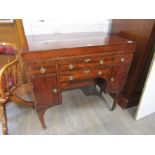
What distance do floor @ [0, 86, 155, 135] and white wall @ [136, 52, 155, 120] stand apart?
9 centimetres

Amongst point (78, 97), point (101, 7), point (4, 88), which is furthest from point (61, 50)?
point (78, 97)

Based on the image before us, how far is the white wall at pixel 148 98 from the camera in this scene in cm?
136

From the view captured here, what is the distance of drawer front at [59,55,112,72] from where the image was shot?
46.9 inches

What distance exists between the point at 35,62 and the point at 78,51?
0.36 m

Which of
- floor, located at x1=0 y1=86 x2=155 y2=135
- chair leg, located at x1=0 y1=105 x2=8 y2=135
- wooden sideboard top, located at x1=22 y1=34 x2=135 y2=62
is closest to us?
wooden sideboard top, located at x1=22 y1=34 x2=135 y2=62

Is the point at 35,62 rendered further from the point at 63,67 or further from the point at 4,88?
the point at 4,88

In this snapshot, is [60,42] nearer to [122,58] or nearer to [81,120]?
[122,58]

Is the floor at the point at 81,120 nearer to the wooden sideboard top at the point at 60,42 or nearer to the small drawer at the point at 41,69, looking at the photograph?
the small drawer at the point at 41,69

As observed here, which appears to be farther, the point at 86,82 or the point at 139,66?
the point at 86,82

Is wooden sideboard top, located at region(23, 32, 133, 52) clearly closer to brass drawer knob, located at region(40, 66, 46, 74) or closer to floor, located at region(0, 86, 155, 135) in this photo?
brass drawer knob, located at region(40, 66, 46, 74)

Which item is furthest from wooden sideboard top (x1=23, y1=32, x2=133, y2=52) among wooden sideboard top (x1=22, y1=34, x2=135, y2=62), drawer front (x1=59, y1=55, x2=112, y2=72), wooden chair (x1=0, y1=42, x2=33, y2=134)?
wooden chair (x1=0, y1=42, x2=33, y2=134)

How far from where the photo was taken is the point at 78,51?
3.89 feet

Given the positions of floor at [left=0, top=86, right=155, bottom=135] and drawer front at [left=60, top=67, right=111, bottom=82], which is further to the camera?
floor at [left=0, top=86, right=155, bottom=135]

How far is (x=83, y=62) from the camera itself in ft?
4.08
